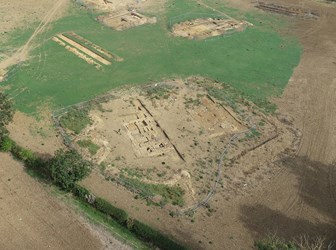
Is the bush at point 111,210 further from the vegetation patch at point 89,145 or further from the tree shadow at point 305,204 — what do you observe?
the tree shadow at point 305,204

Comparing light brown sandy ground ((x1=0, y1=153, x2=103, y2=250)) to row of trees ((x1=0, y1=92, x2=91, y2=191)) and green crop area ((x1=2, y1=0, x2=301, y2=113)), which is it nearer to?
row of trees ((x1=0, y1=92, x2=91, y2=191))

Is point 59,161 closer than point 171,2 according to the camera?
Yes

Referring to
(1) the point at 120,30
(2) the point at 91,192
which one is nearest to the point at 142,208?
(2) the point at 91,192

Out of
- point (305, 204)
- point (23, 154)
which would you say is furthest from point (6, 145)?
point (305, 204)

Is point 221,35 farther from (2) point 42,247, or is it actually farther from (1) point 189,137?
(2) point 42,247

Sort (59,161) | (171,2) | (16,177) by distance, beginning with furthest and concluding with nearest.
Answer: (171,2)
(16,177)
(59,161)

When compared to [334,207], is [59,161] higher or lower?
higher

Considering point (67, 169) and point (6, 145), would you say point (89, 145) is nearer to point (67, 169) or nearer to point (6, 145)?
point (67, 169)
